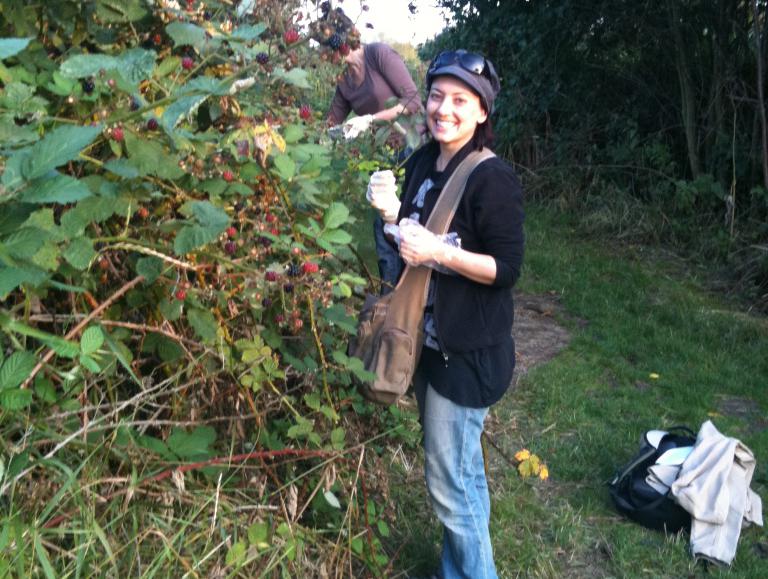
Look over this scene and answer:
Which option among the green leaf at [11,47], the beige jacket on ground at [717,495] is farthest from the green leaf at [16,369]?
the beige jacket on ground at [717,495]

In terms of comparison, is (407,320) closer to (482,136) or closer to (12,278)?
(482,136)

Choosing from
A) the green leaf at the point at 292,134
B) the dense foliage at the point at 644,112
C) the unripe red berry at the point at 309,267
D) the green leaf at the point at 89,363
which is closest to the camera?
the green leaf at the point at 89,363

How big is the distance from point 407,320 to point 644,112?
24.9ft

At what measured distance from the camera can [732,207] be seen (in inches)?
326

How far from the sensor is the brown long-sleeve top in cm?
524

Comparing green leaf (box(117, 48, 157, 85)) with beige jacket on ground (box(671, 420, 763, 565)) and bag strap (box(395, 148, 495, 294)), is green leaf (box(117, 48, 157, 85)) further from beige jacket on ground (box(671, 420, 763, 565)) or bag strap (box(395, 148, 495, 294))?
beige jacket on ground (box(671, 420, 763, 565))

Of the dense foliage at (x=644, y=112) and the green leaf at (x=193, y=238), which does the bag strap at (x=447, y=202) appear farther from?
the dense foliage at (x=644, y=112)

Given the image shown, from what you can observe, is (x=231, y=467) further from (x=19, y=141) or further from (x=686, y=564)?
(x=686, y=564)

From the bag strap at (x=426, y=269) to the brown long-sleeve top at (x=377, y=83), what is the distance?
2186mm

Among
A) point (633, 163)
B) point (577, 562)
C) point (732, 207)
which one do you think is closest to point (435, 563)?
point (577, 562)

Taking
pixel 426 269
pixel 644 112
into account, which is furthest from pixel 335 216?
pixel 644 112

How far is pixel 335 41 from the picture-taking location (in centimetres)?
251

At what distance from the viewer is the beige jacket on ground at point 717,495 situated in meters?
3.91

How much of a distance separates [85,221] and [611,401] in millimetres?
3885
